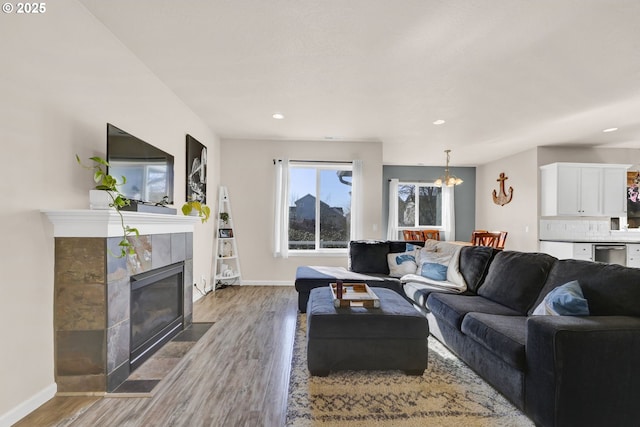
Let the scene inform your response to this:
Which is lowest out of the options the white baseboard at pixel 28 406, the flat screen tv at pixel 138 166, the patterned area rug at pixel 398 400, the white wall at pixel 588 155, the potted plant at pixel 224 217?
the patterned area rug at pixel 398 400

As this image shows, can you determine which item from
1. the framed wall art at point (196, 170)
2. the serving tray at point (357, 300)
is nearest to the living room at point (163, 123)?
the framed wall art at point (196, 170)

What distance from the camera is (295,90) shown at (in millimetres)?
3449

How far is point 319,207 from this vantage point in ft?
19.4

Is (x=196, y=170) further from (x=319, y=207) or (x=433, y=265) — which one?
(x=433, y=265)

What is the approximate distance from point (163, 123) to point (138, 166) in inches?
39.5

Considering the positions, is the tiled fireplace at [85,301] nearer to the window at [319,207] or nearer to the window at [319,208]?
the window at [319,207]

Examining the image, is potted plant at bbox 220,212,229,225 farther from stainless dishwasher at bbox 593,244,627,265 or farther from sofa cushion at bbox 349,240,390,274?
stainless dishwasher at bbox 593,244,627,265

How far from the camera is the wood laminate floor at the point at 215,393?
1776mm

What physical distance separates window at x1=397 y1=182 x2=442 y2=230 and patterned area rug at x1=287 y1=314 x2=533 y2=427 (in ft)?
19.4

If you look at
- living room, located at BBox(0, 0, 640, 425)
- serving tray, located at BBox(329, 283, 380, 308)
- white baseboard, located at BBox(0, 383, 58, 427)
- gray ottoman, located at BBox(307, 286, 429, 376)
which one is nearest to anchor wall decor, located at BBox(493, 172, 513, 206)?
living room, located at BBox(0, 0, 640, 425)

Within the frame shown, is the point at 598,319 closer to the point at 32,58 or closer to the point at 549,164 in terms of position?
the point at 32,58

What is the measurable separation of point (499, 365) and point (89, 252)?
8.96 ft

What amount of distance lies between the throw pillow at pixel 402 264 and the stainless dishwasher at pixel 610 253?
344cm

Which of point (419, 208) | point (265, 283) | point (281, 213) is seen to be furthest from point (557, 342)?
point (419, 208)
